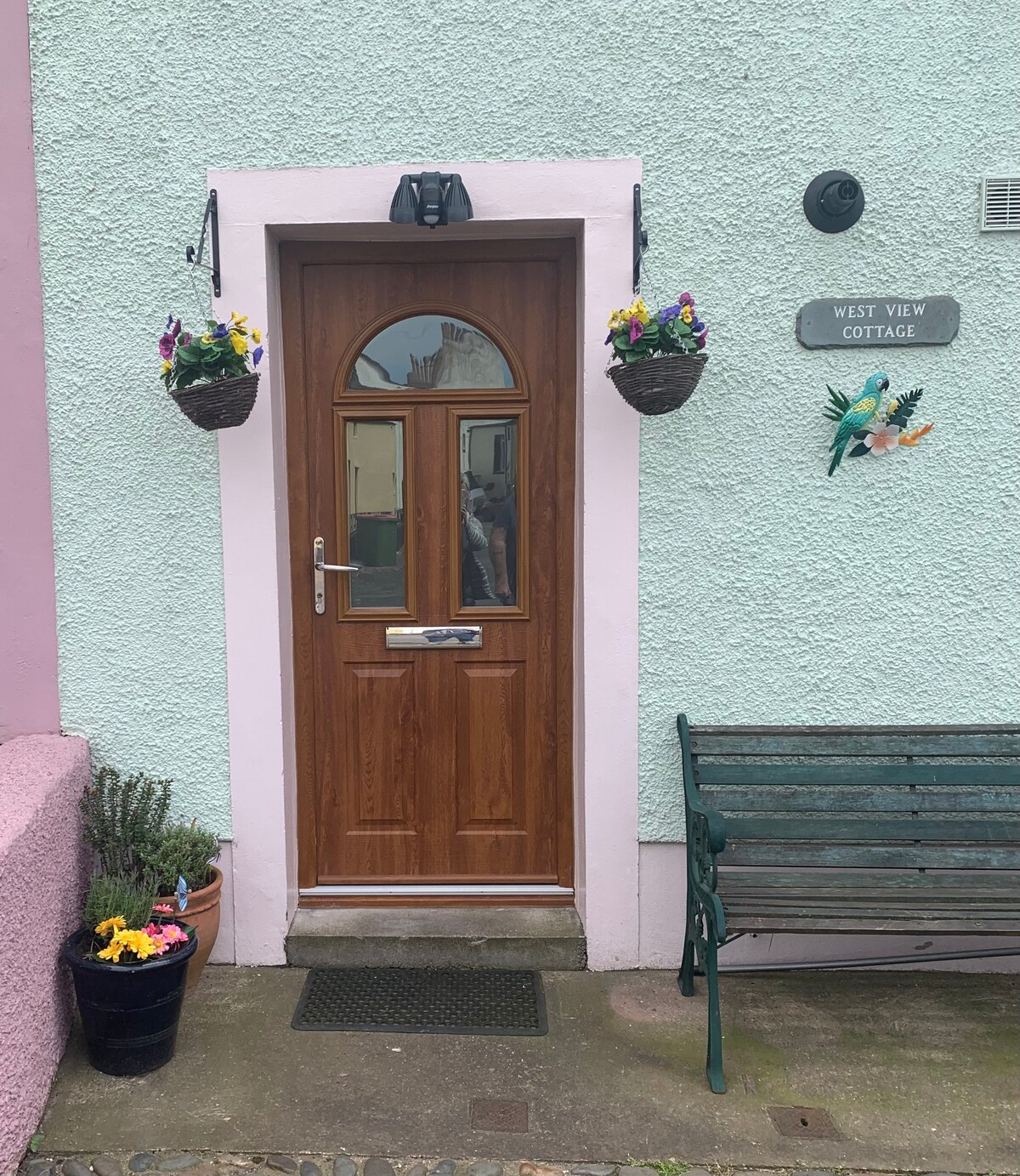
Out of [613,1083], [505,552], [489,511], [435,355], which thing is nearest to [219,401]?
[435,355]

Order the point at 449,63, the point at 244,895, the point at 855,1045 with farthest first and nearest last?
the point at 244,895 < the point at 449,63 < the point at 855,1045

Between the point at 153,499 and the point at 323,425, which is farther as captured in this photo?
the point at 323,425

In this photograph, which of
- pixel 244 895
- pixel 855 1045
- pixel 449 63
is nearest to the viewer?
pixel 855 1045

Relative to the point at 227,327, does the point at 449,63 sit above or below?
above

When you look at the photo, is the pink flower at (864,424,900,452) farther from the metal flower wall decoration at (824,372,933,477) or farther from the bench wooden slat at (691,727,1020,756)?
the bench wooden slat at (691,727,1020,756)

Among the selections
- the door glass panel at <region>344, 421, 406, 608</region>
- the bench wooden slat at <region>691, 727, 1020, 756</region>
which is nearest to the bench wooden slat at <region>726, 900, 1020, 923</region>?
the bench wooden slat at <region>691, 727, 1020, 756</region>

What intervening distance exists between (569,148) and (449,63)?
1.57ft

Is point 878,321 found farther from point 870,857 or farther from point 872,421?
point 870,857

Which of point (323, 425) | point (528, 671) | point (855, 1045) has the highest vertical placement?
point (323, 425)

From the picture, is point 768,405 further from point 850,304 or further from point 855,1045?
point 855,1045

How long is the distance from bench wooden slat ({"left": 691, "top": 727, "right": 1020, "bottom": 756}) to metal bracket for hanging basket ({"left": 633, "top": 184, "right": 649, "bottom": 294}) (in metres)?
1.52

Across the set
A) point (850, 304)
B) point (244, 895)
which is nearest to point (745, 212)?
point (850, 304)

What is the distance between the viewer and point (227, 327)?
10.1 feet

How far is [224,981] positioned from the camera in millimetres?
3303
